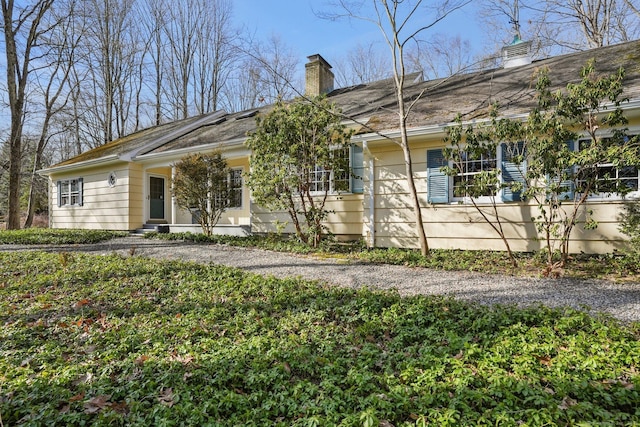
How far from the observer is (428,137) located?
7.23 meters

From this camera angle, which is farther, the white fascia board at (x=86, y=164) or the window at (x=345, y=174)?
the white fascia board at (x=86, y=164)

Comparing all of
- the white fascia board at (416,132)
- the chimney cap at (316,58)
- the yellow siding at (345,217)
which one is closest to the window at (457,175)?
the white fascia board at (416,132)

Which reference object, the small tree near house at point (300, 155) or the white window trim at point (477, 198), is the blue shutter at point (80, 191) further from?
the white window trim at point (477, 198)

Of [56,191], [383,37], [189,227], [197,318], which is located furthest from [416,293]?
[56,191]

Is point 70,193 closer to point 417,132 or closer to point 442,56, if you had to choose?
point 417,132

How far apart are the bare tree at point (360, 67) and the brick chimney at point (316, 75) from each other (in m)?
7.58

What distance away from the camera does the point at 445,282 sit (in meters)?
4.96

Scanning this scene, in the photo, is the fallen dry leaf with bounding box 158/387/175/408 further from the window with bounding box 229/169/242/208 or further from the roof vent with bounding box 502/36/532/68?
the roof vent with bounding box 502/36/532/68

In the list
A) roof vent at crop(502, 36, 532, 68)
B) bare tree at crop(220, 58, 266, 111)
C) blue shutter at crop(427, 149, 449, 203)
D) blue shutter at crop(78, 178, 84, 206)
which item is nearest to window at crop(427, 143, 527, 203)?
blue shutter at crop(427, 149, 449, 203)

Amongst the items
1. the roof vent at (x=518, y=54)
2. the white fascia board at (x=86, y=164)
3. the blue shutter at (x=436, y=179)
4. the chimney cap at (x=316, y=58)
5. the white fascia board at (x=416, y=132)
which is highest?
the chimney cap at (x=316, y=58)

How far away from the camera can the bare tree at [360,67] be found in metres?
19.8

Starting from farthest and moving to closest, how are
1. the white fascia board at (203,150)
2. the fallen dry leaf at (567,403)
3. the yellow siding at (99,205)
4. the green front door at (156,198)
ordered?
1. the green front door at (156,198)
2. the yellow siding at (99,205)
3. the white fascia board at (203,150)
4. the fallen dry leaf at (567,403)

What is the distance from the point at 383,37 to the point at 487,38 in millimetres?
11680

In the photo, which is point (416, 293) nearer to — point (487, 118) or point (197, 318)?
point (197, 318)
